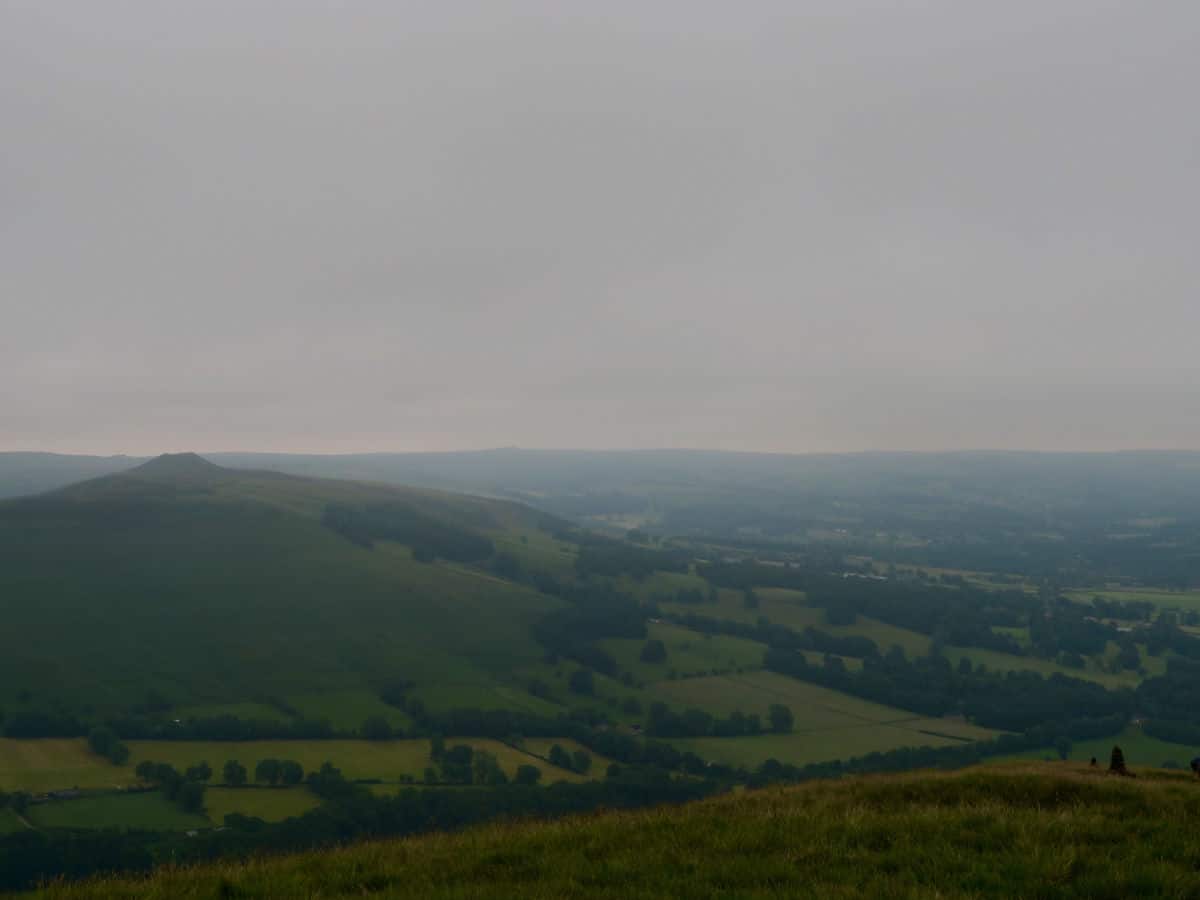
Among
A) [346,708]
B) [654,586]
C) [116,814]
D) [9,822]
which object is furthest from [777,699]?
[9,822]

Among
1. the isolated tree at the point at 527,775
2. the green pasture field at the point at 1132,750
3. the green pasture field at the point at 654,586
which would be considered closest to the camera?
the isolated tree at the point at 527,775

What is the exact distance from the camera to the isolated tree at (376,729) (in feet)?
312

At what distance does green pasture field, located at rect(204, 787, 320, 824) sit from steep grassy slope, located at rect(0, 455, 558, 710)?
35.1 metres

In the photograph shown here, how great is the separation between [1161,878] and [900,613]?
174 metres

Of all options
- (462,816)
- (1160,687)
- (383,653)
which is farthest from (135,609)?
(1160,687)

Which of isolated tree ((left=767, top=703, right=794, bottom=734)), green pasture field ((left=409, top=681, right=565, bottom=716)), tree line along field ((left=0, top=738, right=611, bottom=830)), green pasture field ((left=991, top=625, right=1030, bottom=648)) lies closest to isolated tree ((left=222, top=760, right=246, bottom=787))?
tree line along field ((left=0, top=738, right=611, bottom=830))

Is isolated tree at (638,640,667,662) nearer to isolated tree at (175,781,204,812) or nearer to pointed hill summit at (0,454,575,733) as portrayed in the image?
pointed hill summit at (0,454,575,733)

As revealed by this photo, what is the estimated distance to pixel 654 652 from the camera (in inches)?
5389

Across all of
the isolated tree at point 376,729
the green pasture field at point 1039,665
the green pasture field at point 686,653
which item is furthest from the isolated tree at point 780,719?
the green pasture field at point 1039,665

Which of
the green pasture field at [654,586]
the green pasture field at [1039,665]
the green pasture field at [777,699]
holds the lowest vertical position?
the green pasture field at [777,699]

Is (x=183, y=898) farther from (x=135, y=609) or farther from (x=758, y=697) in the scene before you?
(x=135, y=609)

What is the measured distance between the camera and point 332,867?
39.4ft

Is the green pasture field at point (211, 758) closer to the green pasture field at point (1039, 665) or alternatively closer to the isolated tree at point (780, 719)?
the isolated tree at point (780, 719)

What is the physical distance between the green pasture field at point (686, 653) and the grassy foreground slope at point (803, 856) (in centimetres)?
11513
